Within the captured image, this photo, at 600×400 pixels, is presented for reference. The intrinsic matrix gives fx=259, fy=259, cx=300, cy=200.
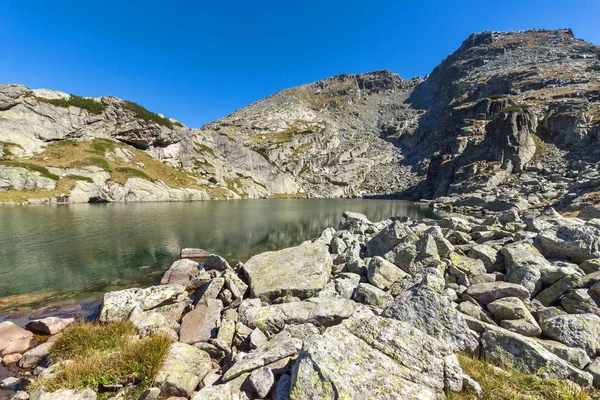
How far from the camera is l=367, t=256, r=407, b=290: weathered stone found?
11.1m

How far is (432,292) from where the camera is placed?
6652 mm

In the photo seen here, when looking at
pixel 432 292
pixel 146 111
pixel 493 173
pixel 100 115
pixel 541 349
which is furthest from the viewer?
pixel 146 111

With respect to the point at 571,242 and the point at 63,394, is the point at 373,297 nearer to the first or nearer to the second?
the point at 63,394

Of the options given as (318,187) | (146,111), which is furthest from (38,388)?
(318,187)

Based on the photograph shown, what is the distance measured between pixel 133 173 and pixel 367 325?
3730 inches

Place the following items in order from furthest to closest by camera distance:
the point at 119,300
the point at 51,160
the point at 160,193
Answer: the point at 160,193 → the point at 51,160 → the point at 119,300

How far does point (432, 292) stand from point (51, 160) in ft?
329

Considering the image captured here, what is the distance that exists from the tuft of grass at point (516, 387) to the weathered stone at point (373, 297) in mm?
4357

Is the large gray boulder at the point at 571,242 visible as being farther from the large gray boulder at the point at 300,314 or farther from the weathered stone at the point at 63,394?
the weathered stone at the point at 63,394

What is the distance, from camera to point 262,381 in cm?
523

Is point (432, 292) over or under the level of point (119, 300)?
over

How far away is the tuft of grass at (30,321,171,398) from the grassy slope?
7395cm

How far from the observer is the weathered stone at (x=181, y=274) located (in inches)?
644

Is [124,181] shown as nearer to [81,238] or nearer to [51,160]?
[51,160]
